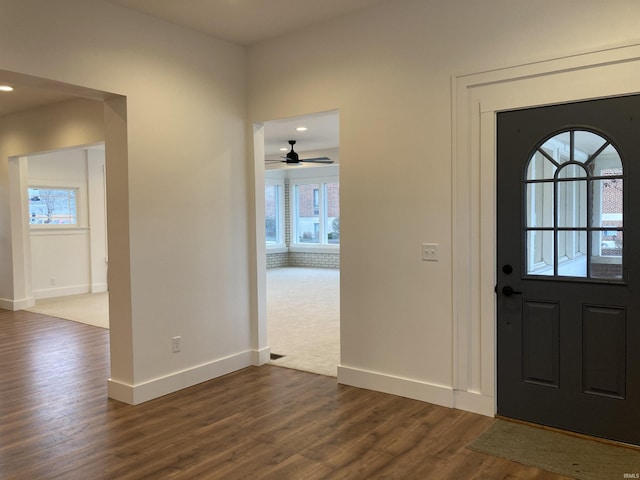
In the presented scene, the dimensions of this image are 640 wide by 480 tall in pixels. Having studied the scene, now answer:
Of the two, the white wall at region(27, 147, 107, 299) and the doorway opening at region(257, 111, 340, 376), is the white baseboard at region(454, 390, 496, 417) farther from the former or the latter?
the white wall at region(27, 147, 107, 299)

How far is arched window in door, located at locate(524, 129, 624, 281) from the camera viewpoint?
290 centimetres

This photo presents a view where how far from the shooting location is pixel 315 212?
1359 centimetres

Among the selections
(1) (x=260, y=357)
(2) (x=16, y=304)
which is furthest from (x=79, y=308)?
(1) (x=260, y=357)

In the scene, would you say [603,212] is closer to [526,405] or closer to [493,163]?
[493,163]

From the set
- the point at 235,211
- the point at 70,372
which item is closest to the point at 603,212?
the point at 235,211

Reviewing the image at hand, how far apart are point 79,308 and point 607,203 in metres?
7.20

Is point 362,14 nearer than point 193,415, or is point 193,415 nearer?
point 193,415

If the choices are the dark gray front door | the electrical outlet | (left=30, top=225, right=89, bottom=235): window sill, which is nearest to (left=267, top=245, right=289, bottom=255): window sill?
(left=30, top=225, right=89, bottom=235): window sill

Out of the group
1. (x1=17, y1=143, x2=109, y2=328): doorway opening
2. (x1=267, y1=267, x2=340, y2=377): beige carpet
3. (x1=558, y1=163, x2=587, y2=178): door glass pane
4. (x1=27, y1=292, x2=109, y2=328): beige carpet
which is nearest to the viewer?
(x1=558, y1=163, x2=587, y2=178): door glass pane

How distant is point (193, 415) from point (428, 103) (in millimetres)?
2742

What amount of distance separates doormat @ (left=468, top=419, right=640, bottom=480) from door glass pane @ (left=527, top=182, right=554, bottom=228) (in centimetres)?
129

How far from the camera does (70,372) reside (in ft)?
14.7

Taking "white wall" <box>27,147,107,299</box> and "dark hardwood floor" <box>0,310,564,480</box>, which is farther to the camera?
"white wall" <box>27,147,107,299</box>

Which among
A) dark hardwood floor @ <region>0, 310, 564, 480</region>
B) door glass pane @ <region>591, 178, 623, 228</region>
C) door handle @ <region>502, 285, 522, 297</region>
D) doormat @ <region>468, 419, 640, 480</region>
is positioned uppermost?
door glass pane @ <region>591, 178, 623, 228</region>
